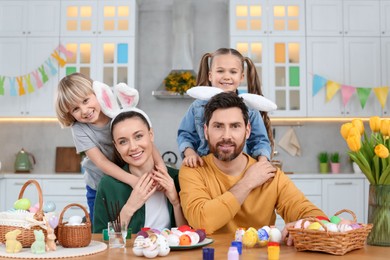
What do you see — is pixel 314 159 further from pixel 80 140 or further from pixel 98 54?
pixel 80 140

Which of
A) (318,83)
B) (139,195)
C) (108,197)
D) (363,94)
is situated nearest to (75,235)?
(139,195)

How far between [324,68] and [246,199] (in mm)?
3302

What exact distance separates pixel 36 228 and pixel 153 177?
0.67 metres

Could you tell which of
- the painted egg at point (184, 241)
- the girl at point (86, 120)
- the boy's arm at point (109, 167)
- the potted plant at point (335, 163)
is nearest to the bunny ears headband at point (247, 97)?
the girl at point (86, 120)

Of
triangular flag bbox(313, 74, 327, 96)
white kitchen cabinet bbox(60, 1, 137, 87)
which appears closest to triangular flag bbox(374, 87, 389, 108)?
triangular flag bbox(313, 74, 327, 96)

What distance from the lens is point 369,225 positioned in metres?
1.76

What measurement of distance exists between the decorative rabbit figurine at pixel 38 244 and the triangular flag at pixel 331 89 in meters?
4.05

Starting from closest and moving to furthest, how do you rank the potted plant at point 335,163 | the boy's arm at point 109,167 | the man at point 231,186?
the man at point 231,186 < the boy's arm at point 109,167 < the potted plant at point 335,163

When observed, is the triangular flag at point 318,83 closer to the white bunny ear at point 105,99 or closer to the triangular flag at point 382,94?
the triangular flag at point 382,94

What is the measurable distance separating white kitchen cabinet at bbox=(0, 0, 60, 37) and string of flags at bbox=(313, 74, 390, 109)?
8.70 ft

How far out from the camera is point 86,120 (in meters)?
2.62

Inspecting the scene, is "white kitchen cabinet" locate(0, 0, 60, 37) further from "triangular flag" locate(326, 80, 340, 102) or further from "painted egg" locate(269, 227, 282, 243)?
"painted egg" locate(269, 227, 282, 243)

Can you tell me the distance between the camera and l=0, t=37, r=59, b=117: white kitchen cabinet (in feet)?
17.4

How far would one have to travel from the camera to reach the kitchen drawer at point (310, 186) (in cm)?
506
